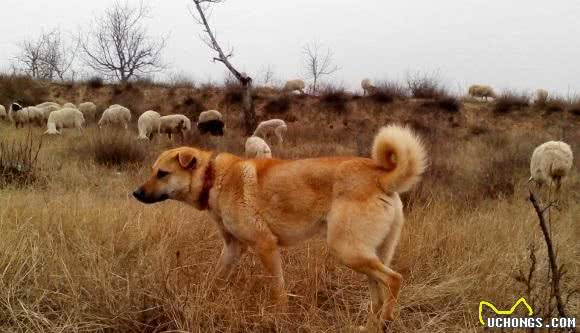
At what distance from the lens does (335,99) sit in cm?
2428

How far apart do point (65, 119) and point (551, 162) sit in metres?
16.8

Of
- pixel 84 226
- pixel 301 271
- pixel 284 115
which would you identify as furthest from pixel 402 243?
pixel 284 115

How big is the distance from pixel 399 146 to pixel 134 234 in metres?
2.85

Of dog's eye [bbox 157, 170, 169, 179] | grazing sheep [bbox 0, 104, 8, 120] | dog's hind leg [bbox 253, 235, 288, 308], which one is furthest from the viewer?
grazing sheep [bbox 0, 104, 8, 120]

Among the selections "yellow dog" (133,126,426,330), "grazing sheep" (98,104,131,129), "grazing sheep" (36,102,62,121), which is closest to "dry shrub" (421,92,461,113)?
"grazing sheep" (98,104,131,129)

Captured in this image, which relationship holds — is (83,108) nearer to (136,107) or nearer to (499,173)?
(136,107)

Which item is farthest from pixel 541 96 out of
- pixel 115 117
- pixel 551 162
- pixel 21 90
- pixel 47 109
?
pixel 21 90

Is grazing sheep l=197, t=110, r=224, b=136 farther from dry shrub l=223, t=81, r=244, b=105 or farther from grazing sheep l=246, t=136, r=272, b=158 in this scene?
grazing sheep l=246, t=136, r=272, b=158

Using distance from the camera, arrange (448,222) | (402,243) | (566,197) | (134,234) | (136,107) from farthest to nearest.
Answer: (136,107), (566,197), (448,222), (402,243), (134,234)

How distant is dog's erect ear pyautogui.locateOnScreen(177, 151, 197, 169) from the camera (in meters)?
4.52

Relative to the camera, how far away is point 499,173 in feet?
33.7

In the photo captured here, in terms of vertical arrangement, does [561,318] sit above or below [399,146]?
below

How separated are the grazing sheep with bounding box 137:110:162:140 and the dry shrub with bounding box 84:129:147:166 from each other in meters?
5.59

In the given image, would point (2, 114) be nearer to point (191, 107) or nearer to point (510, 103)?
point (191, 107)
